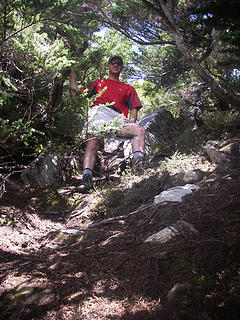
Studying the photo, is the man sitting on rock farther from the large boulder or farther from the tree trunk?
the large boulder

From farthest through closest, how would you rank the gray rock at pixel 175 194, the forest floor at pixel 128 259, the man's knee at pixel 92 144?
1. the man's knee at pixel 92 144
2. the gray rock at pixel 175 194
3. the forest floor at pixel 128 259

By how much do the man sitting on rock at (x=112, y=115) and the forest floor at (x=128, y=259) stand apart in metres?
1.11

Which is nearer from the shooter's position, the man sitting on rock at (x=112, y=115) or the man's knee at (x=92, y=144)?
the man sitting on rock at (x=112, y=115)

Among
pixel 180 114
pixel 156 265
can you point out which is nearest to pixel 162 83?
pixel 180 114

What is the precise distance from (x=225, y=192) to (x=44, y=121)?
128 inches

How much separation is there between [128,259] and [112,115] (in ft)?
12.1

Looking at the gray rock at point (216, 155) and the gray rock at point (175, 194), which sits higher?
the gray rock at point (216, 155)

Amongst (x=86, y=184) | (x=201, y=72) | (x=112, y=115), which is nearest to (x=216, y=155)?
(x=201, y=72)

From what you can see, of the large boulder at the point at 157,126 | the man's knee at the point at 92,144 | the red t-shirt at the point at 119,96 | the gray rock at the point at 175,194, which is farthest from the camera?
the large boulder at the point at 157,126

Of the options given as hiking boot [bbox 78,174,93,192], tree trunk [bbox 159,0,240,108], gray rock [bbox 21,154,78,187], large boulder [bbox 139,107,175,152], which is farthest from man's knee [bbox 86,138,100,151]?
large boulder [bbox 139,107,175,152]

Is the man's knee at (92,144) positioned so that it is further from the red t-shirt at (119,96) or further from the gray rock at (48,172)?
the red t-shirt at (119,96)

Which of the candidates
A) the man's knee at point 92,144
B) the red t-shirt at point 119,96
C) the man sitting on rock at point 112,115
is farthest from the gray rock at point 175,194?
the red t-shirt at point 119,96

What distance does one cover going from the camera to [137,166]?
17.1 ft

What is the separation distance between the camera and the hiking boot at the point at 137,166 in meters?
5.10
